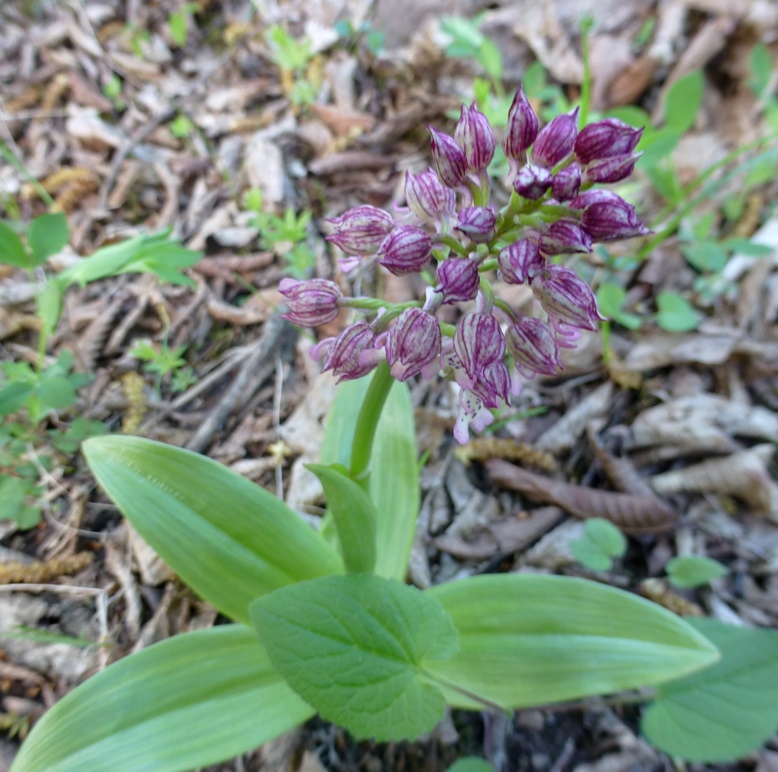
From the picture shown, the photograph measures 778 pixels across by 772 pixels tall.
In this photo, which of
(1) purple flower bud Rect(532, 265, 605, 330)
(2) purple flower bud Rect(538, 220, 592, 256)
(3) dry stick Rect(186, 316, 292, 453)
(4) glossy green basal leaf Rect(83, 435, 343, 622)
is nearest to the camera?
(2) purple flower bud Rect(538, 220, 592, 256)

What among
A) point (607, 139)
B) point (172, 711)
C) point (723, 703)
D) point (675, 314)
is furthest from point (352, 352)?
point (675, 314)

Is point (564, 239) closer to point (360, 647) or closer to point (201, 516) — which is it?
point (360, 647)


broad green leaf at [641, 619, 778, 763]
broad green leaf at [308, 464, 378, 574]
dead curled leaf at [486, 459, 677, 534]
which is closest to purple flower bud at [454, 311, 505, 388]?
broad green leaf at [308, 464, 378, 574]

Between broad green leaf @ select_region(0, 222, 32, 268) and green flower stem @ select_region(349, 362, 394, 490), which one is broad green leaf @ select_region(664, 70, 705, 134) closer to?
green flower stem @ select_region(349, 362, 394, 490)

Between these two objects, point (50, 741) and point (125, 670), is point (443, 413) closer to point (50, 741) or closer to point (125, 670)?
point (125, 670)

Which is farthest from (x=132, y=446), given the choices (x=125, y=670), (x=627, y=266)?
(x=627, y=266)

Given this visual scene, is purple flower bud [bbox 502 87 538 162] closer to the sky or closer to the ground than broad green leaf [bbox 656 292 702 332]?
closer to the sky
